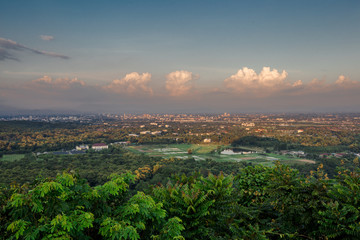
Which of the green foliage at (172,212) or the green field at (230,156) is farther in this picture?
the green field at (230,156)

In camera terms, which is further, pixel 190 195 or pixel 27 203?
pixel 190 195

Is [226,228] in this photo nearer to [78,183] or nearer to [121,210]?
[121,210]

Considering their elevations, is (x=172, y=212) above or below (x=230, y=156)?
above

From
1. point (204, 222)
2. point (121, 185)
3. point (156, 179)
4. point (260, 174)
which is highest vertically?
point (121, 185)

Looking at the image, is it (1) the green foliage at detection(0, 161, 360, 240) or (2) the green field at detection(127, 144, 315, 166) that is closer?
(1) the green foliage at detection(0, 161, 360, 240)

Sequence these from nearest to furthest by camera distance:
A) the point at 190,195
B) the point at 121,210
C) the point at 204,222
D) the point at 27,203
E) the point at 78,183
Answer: the point at 27,203
the point at 121,210
the point at 78,183
the point at 204,222
the point at 190,195

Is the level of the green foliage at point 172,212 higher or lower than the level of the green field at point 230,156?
higher

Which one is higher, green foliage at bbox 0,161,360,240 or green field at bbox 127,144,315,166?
green foliage at bbox 0,161,360,240

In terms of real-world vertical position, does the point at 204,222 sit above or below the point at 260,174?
below

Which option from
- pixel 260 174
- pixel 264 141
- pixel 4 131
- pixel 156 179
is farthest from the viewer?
pixel 4 131

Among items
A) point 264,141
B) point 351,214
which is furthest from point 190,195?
point 264,141

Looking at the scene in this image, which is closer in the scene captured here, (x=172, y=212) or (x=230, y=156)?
(x=172, y=212)
